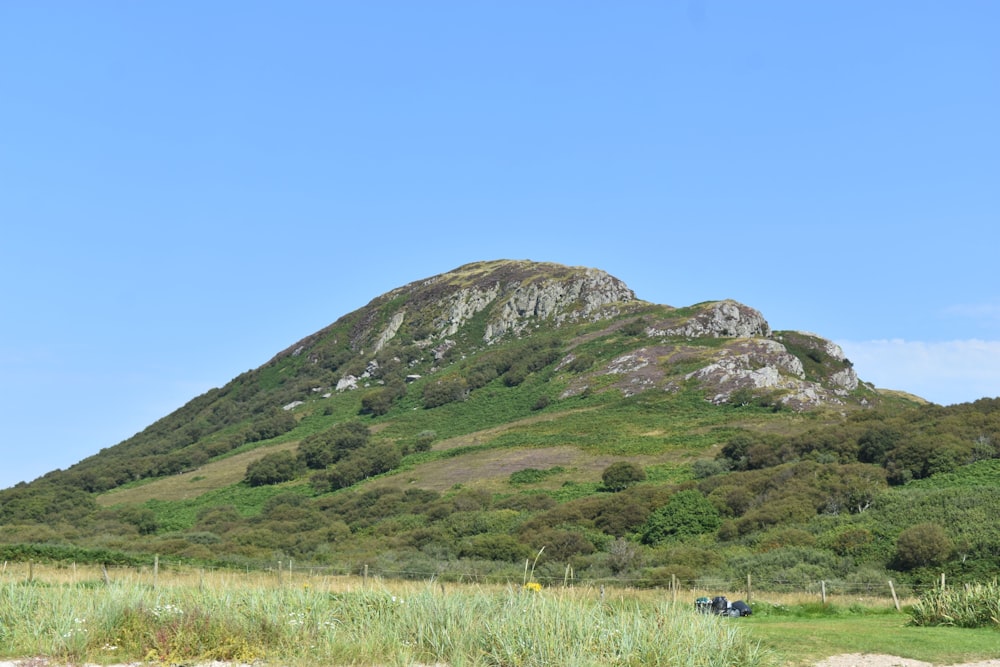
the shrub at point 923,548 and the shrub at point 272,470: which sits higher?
the shrub at point 272,470

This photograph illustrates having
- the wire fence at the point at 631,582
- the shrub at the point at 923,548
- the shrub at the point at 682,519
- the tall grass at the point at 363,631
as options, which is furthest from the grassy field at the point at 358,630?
the shrub at the point at 682,519

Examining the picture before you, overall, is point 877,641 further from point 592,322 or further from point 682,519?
point 592,322

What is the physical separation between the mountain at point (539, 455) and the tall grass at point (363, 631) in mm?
23253

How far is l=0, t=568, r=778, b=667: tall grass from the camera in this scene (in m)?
12.9

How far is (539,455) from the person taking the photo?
75.9m

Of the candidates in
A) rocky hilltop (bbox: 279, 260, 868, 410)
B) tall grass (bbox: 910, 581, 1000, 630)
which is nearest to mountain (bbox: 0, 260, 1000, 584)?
rocky hilltop (bbox: 279, 260, 868, 410)

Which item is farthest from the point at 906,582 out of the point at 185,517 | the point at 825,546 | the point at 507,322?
the point at 507,322


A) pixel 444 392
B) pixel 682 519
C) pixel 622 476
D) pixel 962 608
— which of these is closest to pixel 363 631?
pixel 962 608

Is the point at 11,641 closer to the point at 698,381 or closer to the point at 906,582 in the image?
the point at 906,582

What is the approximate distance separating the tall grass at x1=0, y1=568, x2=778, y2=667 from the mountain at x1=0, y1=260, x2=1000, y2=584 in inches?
915

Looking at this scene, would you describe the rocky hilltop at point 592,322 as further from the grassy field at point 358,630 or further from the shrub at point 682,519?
the grassy field at point 358,630

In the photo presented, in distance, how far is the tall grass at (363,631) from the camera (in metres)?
12.9

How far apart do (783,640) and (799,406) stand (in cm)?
6856

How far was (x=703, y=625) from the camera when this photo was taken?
1368 centimetres
